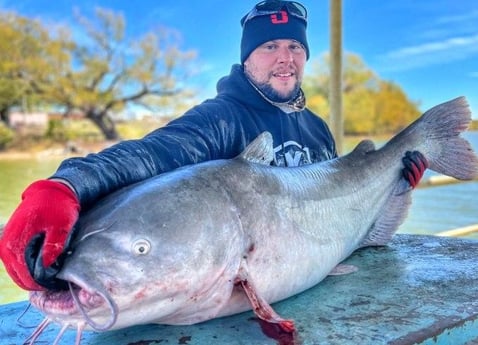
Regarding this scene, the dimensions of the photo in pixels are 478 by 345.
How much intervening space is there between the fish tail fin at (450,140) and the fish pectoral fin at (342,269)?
701 mm

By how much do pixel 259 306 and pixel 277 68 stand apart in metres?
1.36

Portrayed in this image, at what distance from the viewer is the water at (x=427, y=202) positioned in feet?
35.1

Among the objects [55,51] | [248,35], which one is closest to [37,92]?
[55,51]

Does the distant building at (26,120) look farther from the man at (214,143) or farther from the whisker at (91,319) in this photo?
the whisker at (91,319)

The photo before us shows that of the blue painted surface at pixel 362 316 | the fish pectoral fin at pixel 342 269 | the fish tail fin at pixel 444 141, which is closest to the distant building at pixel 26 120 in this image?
the fish tail fin at pixel 444 141

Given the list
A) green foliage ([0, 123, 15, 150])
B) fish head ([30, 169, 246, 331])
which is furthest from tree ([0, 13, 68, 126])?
fish head ([30, 169, 246, 331])

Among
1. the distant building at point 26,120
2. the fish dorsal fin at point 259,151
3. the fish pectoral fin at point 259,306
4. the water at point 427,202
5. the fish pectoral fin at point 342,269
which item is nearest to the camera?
the fish pectoral fin at point 259,306

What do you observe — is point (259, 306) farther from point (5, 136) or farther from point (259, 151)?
point (5, 136)

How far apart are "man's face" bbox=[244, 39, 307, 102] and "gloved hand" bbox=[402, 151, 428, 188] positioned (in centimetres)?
58

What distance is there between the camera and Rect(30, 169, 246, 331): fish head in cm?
105

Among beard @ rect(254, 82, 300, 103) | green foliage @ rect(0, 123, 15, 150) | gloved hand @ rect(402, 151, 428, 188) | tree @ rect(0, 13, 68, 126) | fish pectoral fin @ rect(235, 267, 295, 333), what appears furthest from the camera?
tree @ rect(0, 13, 68, 126)

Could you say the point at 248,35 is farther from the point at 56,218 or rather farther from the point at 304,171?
the point at 56,218

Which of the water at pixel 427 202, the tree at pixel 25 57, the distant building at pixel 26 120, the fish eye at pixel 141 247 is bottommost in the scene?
the water at pixel 427 202

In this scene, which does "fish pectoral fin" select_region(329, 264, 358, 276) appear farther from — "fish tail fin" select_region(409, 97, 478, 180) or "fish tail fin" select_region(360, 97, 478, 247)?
"fish tail fin" select_region(409, 97, 478, 180)
